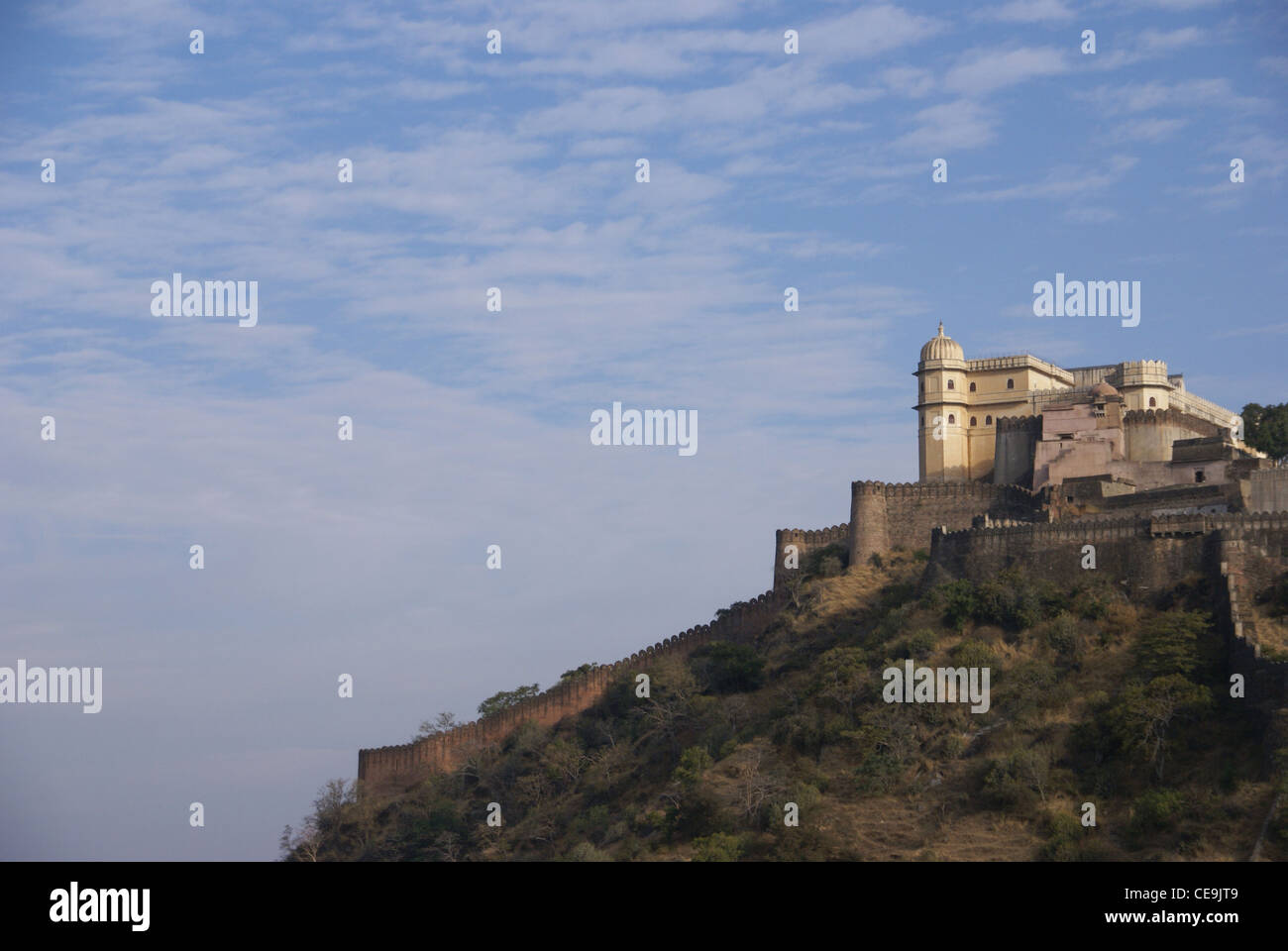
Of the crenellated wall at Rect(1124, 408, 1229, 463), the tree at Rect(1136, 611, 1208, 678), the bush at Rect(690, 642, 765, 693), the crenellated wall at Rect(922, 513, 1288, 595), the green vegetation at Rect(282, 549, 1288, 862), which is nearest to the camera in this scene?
the green vegetation at Rect(282, 549, 1288, 862)

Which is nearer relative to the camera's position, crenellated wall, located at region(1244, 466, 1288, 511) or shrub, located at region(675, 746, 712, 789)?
shrub, located at region(675, 746, 712, 789)

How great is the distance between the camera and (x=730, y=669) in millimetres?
60562

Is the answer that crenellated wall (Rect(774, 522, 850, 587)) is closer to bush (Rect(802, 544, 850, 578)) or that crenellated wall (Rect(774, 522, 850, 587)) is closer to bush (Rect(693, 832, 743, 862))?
bush (Rect(802, 544, 850, 578))

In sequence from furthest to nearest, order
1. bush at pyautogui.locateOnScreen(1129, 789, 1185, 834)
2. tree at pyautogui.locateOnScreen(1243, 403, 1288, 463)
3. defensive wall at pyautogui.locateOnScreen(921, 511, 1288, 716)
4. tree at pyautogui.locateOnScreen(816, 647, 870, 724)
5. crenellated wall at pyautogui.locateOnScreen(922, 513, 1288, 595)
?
tree at pyautogui.locateOnScreen(1243, 403, 1288, 463)
tree at pyautogui.locateOnScreen(816, 647, 870, 724)
crenellated wall at pyautogui.locateOnScreen(922, 513, 1288, 595)
defensive wall at pyautogui.locateOnScreen(921, 511, 1288, 716)
bush at pyautogui.locateOnScreen(1129, 789, 1185, 834)

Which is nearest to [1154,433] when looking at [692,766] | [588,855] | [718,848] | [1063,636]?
[1063,636]

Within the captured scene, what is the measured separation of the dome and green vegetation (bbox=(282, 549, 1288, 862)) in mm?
10249

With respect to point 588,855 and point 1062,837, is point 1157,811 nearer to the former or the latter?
point 1062,837

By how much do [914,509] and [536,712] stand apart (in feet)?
49.5

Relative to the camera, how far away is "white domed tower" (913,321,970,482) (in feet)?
228

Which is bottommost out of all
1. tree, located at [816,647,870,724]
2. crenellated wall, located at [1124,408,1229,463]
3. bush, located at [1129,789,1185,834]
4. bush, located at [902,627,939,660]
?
bush, located at [1129,789,1185,834]

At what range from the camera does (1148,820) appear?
4441 centimetres

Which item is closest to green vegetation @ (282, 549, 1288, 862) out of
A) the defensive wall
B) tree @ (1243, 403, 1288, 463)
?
the defensive wall
